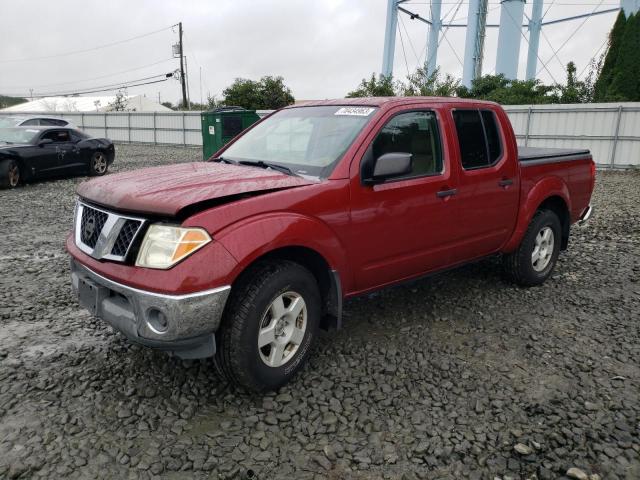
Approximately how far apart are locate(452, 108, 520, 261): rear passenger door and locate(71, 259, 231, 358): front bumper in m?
2.25

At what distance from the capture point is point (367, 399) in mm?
3170

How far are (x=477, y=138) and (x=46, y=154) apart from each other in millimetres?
10918

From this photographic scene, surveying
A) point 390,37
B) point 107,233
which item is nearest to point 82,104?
point 390,37

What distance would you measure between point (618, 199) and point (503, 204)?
24.9 ft

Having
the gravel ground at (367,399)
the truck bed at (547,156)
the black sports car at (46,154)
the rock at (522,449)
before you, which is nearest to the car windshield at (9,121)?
the black sports car at (46,154)

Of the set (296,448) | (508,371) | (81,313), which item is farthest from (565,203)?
(81,313)

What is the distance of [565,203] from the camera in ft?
17.2

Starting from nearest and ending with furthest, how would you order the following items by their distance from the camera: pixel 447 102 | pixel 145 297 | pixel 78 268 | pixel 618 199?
pixel 145 297 < pixel 78 268 < pixel 447 102 < pixel 618 199

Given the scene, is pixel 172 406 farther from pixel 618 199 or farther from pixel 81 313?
pixel 618 199

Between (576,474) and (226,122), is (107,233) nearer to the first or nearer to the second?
(576,474)

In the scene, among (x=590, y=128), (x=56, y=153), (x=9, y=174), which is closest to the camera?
(x=9, y=174)

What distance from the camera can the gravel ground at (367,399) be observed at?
8.56ft

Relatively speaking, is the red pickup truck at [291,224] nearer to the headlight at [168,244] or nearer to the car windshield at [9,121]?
the headlight at [168,244]

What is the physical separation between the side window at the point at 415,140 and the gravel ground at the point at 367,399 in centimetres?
131
